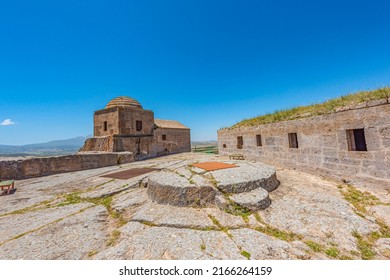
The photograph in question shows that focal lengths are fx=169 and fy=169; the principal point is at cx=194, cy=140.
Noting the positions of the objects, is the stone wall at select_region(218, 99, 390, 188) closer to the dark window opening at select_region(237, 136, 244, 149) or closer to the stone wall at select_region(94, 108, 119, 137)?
the dark window opening at select_region(237, 136, 244, 149)

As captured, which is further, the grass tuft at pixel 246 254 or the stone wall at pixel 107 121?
the stone wall at pixel 107 121

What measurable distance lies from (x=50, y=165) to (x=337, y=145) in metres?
11.5

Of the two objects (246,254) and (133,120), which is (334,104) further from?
(133,120)

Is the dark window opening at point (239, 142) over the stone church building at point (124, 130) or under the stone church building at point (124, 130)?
under

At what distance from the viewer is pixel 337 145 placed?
213 inches

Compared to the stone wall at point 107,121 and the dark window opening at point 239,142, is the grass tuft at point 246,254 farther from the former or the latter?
the stone wall at point 107,121

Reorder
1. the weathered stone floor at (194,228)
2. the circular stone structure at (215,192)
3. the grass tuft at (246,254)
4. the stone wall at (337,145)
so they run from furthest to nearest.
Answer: the stone wall at (337,145), the circular stone structure at (215,192), the weathered stone floor at (194,228), the grass tuft at (246,254)

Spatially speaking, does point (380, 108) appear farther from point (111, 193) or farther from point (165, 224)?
point (111, 193)

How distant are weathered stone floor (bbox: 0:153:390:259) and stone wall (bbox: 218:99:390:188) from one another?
0.88 m

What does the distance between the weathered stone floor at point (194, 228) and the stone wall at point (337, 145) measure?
876 millimetres

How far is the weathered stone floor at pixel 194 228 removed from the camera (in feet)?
7.66

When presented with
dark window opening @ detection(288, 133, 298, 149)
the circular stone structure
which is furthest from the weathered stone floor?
dark window opening @ detection(288, 133, 298, 149)

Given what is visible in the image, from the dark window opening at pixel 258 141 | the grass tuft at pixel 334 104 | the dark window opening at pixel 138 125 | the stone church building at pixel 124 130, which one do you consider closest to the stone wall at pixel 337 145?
the grass tuft at pixel 334 104

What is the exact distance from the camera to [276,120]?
26.2 ft
